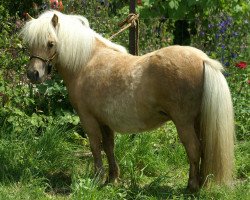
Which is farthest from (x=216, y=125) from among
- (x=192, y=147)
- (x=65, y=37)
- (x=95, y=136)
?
(x=65, y=37)

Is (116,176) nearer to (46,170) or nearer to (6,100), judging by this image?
(46,170)

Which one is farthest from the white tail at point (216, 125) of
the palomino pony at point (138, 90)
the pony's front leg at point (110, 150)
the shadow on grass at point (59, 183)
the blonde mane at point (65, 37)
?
the shadow on grass at point (59, 183)

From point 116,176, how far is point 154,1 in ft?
9.75

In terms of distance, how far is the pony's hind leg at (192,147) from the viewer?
14.5ft

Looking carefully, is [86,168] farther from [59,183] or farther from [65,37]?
[65,37]

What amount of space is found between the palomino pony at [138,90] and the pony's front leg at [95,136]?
0.03ft

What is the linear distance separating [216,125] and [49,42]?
5.90ft

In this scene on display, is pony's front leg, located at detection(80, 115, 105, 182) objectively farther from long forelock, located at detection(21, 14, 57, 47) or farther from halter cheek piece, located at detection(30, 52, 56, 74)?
long forelock, located at detection(21, 14, 57, 47)

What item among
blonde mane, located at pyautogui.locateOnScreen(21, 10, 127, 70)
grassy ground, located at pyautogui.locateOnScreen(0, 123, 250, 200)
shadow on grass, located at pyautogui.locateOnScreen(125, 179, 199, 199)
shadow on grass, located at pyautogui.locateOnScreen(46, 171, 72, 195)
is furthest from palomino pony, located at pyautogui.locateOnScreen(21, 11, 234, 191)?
shadow on grass, located at pyautogui.locateOnScreen(46, 171, 72, 195)

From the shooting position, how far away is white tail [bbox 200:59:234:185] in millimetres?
4250

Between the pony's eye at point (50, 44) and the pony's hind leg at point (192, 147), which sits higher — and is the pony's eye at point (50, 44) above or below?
above

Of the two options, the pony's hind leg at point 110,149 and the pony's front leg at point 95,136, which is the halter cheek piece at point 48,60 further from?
the pony's hind leg at point 110,149

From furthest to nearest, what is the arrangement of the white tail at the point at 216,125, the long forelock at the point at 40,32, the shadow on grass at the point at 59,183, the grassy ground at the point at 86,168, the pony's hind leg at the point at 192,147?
1. the shadow on grass at the point at 59,183
2. the long forelock at the point at 40,32
3. the grassy ground at the point at 86,168
4. the pony's hind leg at the point at 192,147
5. the white tail at the point at 216,125

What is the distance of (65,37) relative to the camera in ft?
16.0
